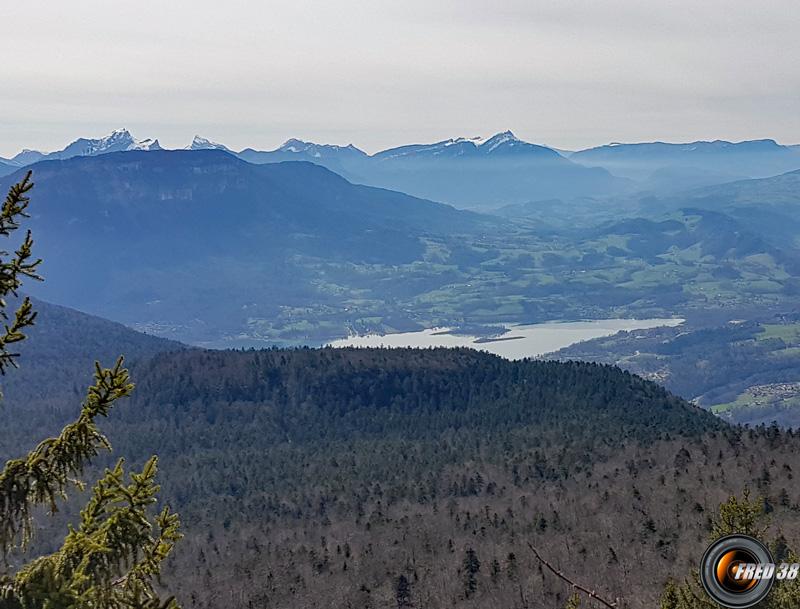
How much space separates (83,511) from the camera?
1320 centimetres

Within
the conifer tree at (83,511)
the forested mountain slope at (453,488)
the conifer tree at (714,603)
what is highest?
the conifer tree at (83,511)

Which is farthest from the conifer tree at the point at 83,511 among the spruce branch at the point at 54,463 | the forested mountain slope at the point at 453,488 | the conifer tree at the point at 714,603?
the forested mountain slope at the point at 453,488

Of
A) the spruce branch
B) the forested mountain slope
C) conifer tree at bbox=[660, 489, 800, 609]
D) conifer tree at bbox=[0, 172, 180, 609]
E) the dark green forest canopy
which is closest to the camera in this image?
conifer tree at bbox=[0, 172, 180, 609]

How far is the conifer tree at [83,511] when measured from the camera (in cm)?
1258

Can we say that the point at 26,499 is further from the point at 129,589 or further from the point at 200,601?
the point at 200,601

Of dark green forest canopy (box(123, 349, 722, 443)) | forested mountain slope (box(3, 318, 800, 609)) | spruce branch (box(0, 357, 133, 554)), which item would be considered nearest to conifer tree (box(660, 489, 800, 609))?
spruce branch (box(0, 357, 133, 554))

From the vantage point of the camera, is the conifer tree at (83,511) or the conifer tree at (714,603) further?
the conifer tree at (714,603)

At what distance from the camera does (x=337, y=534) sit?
11294 cm

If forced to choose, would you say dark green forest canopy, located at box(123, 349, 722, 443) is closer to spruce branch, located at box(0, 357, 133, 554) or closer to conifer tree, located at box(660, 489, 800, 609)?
conifer tree, located at box(660, 489, 800, 609)

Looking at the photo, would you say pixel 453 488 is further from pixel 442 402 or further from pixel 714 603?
pixel 714 603

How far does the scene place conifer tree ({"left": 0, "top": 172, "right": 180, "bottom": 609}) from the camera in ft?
41.3

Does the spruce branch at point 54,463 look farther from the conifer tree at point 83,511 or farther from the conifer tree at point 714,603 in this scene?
the conifer tree at point 714,603

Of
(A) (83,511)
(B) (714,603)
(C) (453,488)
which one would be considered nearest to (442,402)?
(C) (453,488)

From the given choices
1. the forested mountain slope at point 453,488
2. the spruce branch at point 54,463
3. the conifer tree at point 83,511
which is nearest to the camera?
the conifer tree at point 83,511
